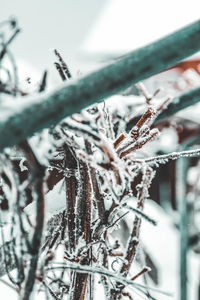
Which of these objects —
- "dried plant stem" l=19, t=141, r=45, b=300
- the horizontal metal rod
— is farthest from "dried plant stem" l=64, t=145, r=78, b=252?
the horizontal metal rod

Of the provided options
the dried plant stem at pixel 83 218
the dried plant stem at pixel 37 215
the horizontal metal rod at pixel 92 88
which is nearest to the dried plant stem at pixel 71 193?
the dried plant stem at pixel 83 218

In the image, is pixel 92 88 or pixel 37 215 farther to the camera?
pixel 37 215

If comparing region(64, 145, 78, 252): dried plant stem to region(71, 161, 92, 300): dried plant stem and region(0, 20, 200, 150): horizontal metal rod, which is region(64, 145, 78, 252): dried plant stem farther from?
region(0, 20, 200, 150): horizontal metal rod

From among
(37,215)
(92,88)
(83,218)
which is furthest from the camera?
(83,218)

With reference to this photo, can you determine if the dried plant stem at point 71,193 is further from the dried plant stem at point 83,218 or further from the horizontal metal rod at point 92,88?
the horizontal metal rod at point 92,88

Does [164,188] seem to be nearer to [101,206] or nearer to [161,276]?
[161,276]

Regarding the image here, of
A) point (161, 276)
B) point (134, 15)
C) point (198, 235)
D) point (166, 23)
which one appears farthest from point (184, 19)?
point (161, 276)

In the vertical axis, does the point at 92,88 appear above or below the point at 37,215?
above

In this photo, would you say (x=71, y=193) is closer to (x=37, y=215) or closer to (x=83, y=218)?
(x=83, y=218)

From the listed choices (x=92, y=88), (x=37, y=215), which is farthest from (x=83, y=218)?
(x=92, y=88)

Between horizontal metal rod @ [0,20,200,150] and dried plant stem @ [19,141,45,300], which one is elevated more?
horizontal metal rod @ [0,20,200,150]
